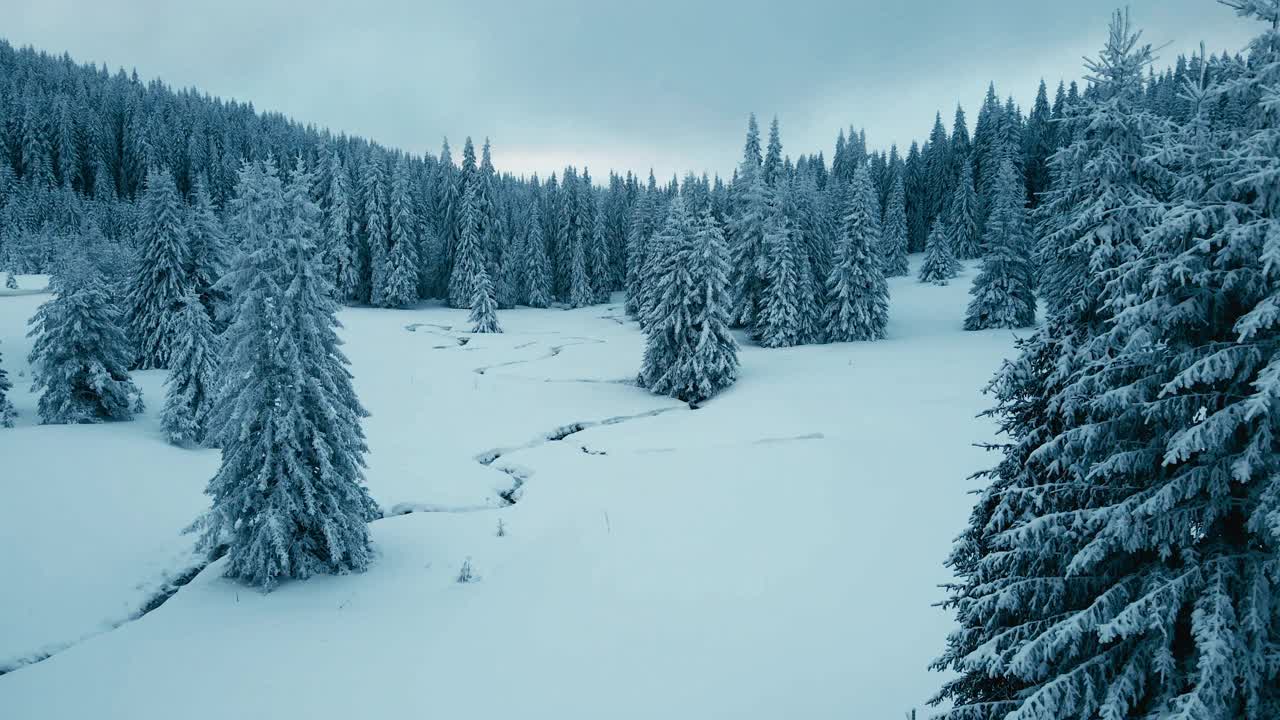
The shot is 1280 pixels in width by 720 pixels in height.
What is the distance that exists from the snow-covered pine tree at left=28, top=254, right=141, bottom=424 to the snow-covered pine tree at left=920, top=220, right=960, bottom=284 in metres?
67.2

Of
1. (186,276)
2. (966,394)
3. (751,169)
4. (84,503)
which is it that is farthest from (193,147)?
(966,394)

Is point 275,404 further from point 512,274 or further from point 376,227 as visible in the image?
point 512,274

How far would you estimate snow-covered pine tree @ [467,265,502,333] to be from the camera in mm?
50812

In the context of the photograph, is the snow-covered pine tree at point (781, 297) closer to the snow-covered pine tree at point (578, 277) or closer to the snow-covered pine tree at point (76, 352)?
the snow-covered pine tree at point (578, 277)

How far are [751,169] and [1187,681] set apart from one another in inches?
1940

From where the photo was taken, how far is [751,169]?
1973 inches

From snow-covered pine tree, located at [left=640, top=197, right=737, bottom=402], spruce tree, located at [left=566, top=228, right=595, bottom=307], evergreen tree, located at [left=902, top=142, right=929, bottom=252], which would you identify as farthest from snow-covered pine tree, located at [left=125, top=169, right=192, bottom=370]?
evergreen tree, located at [left=902, top=142, right=929, bottom=252]

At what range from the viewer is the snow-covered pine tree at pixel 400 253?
202 ft

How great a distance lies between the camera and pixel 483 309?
51250 mm

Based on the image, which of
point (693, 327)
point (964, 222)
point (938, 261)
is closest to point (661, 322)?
point (693, 327)

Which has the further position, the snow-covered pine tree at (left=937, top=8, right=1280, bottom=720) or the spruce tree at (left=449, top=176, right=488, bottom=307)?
the spruce tree at (left=449, top=176, right=488, bottom=307)

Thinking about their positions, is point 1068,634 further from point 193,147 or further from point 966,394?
point 193,147

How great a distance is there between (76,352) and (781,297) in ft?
121

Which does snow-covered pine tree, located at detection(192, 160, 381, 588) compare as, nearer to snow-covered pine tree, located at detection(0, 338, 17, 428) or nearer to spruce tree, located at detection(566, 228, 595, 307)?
snow-covered pine tree, located at detection(0, 338, 17, 428)
